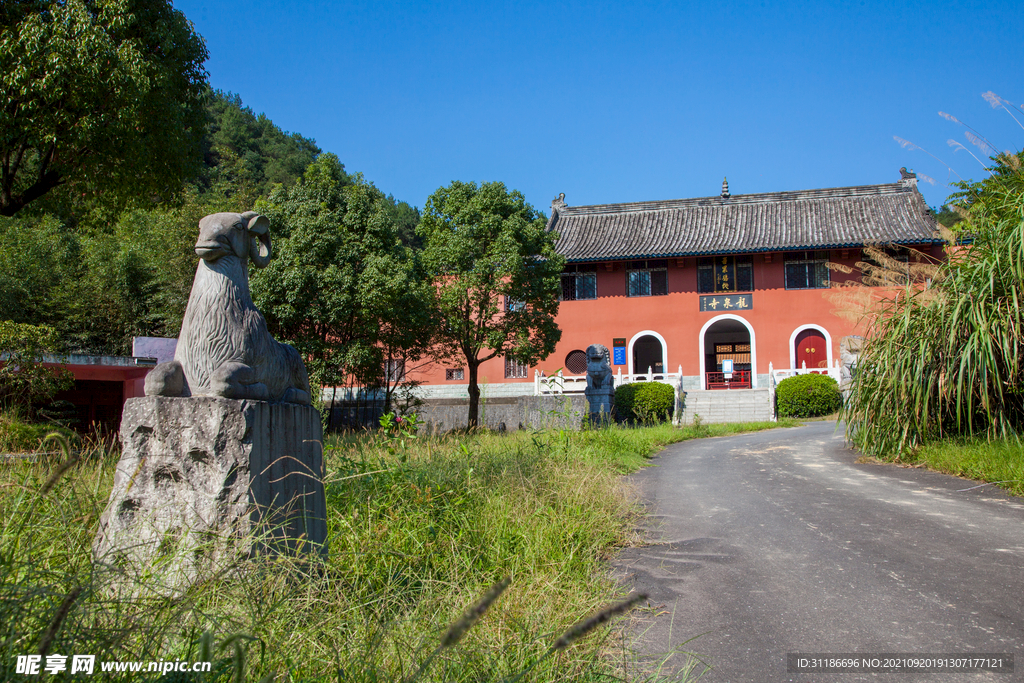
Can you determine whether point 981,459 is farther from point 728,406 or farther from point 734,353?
point 734,353

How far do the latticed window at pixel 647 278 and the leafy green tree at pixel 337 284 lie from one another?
12759mm

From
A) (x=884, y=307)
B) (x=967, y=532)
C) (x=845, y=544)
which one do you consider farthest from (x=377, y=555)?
(x=884, y=307)

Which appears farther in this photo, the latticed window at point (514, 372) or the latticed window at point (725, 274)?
the latticed window at point (514, 372)

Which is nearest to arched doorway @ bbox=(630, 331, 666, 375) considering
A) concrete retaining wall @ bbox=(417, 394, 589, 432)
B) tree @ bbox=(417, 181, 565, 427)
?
concrete retaining wall @ bbox=(417, 394, 589, 432)

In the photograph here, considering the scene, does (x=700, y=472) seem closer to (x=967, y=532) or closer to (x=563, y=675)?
(x=967, y=532)

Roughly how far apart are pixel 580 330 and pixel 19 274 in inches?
689

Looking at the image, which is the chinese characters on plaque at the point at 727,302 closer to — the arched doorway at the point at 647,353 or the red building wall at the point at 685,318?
the red building wall at the point at 685,318

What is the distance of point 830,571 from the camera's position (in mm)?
3984

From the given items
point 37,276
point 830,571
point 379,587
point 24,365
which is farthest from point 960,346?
point 37,276

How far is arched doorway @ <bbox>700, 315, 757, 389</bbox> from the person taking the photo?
23891 millimetres

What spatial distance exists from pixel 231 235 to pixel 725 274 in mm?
22960

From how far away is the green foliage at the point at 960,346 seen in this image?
6414mm

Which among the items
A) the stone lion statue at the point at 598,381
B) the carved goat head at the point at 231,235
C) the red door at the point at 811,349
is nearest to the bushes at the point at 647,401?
Result: the stone lion statue at the point at 598,381

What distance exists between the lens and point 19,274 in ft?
56.1
